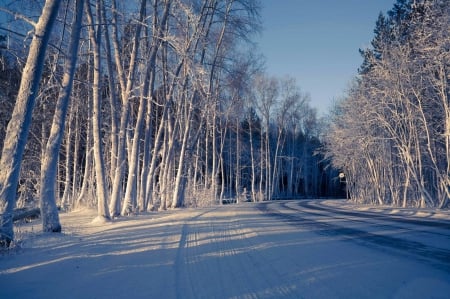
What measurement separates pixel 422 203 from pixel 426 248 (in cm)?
2099

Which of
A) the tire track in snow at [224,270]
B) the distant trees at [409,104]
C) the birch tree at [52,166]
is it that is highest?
the distant trees at [409,104]

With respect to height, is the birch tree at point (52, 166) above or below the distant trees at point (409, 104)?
below

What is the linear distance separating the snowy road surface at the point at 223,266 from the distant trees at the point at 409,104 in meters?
15.7

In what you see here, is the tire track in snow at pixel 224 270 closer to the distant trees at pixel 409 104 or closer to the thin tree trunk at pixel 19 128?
the thin tree trunk at pixel 19 128

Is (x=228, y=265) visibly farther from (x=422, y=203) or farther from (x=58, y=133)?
(x=422, y=203)

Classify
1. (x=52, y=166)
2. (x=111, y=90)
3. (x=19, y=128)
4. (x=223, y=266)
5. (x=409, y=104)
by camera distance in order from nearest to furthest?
(x=223, y=266) → (x=19, y=128) → (x=52, y=166) → (x=111, y=90) → (x=409, y=104)

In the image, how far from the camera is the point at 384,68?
25.2 m

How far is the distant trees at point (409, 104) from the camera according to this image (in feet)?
68.7

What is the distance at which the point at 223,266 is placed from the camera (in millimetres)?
5934

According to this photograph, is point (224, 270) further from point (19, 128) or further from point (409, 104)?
point (409, 104)

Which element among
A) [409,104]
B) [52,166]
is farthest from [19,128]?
[409,104]

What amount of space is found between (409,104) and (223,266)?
23858 mm

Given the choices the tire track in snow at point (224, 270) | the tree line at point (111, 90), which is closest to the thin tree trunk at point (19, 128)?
the tree line at point (111, 90)

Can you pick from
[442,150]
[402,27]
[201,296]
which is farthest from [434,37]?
[201,296]
